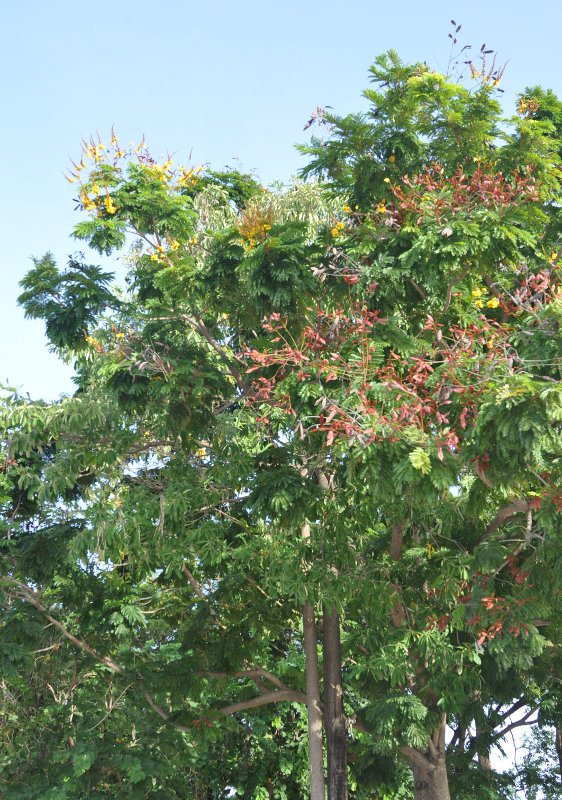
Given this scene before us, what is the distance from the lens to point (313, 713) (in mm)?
10820

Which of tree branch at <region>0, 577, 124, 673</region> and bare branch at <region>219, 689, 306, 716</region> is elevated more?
tree branch at <region>0, 577, 124, 673</region>

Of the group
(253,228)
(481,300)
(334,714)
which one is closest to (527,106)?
(481,300)

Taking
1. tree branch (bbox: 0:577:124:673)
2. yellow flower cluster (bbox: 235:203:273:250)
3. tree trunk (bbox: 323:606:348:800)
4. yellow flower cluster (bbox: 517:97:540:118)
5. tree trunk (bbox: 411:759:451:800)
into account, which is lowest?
tree trunk (bbox: 411:759:451:800)

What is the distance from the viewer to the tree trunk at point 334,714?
415 inches

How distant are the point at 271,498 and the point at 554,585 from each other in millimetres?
2886

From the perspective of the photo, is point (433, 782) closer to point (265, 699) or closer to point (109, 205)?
point (265, 699)

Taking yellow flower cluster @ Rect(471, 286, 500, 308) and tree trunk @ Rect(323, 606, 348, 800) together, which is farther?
tree trunk @ Rect(323, 606, 348, 800)

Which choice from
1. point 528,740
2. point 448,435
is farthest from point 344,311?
point 528,740

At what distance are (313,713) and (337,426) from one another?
19.2 ft

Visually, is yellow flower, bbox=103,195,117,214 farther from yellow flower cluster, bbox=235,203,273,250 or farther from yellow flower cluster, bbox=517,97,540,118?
yellow flower cluster, bbox=517,97,540,118

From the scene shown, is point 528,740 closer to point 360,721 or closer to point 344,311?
point 360,721

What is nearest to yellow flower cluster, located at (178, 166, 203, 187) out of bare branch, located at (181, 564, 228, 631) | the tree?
the tree

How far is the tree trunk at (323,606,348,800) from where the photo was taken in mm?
10531

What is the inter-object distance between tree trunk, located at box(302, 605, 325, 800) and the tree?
0.12ft
